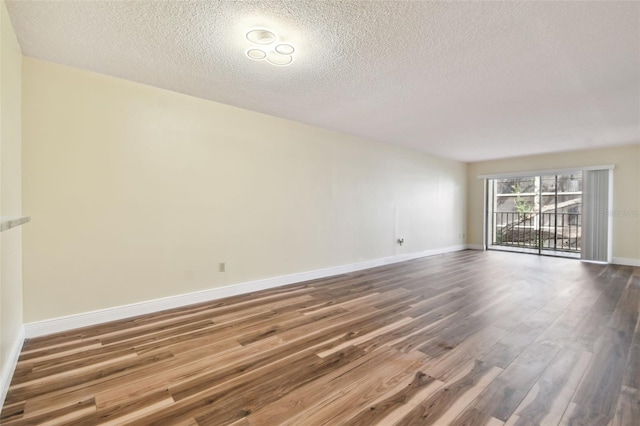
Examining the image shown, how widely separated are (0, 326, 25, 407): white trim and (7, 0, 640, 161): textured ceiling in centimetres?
220

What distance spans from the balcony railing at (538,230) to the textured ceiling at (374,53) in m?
3.90

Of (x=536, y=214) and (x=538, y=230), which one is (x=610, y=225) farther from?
(x=536, y=214)

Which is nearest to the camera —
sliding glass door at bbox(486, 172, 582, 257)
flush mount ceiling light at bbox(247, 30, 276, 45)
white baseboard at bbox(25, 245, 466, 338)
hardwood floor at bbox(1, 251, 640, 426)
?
hardwood floor at bbox(1, 251, 640, 426)

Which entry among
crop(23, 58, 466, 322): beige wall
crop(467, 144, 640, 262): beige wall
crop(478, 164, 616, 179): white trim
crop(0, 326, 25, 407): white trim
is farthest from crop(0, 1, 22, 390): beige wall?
crop(467, 144, 640, 262): beige wall

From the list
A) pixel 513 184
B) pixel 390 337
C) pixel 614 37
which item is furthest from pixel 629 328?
pixel 513 184

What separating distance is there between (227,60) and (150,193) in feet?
5.04

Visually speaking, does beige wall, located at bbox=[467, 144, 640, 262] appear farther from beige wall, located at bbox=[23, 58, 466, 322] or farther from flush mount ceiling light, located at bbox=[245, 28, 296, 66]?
flush mount ceiling light, located at bbox=[245, 28, 296, 66]

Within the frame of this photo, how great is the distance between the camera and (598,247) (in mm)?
5512

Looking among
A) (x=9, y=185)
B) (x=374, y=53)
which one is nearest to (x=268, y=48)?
(x=374, y=53)

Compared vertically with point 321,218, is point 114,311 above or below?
below

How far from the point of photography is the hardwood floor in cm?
149

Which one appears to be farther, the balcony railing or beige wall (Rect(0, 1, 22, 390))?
the balcony railing

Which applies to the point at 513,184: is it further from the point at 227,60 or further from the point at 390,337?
the point at 227,60

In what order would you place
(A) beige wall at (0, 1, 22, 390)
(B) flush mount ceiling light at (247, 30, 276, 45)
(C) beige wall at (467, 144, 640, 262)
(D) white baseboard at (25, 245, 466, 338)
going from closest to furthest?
(A) beige wall at (0, 1, 22, 390), (B) flush mount ceiling light at (247, 30, 276, 45), (D) white baseboard at (25, 245, 466, 338), (C) beige wall at (467, 144, 640, 262)
